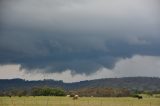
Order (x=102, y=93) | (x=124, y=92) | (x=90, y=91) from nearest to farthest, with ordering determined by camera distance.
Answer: (x=124, y=92), (x=102, y=93), (x=90, y=91)

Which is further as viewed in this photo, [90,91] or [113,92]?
[90,91]

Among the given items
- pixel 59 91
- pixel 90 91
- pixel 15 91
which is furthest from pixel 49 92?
pixel 90 91

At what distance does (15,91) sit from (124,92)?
116 ft

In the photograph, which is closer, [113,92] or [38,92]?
[38,92]

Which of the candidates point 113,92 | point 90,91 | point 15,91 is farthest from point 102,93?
point 15,91

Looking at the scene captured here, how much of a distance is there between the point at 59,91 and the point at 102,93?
28357 millimetres

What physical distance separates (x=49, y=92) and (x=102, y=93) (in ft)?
96.5

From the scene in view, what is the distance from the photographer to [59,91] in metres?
108

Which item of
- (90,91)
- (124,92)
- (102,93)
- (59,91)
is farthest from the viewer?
(90,91)

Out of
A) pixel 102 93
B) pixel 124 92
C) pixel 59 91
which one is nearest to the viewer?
pixel 59 91

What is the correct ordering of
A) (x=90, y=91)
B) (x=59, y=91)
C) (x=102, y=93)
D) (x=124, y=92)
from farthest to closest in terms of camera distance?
(x=90, y=91) < (x=102, y=93) < (x=124, y=92) < (x=59, y=91)

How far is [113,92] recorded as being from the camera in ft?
421

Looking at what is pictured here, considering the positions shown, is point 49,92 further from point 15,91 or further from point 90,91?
point 90,91

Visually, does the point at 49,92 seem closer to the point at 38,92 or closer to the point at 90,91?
the point at 38,92
